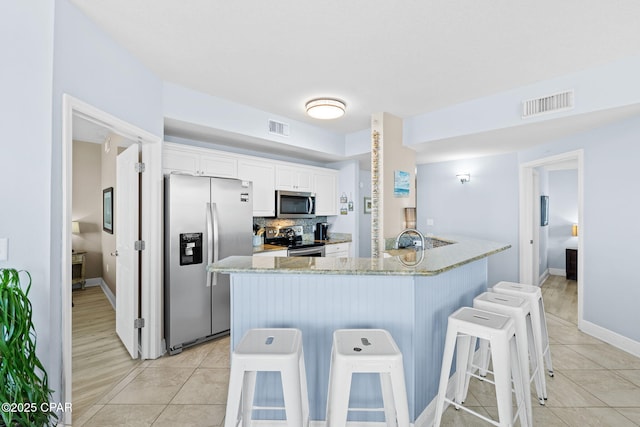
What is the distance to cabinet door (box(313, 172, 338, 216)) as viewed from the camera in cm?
497

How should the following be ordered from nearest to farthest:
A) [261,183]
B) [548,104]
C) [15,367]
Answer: [15,367] < [548,104] < [261,183]

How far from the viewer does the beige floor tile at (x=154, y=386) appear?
2.21 metres

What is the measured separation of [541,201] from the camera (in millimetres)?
5414

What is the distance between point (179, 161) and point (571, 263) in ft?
22.3

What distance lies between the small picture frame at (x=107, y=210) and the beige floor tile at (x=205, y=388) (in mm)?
3128

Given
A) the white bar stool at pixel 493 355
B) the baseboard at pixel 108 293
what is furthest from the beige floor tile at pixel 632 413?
the baseboard at pixel 108 293

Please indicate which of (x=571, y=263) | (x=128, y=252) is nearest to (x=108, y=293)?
(x=128, y=252)

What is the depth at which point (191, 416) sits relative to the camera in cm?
203

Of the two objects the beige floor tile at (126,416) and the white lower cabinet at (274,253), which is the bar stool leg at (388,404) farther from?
the white lower cabinet at (274,253)

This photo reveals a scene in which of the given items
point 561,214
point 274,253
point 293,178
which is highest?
point 293,178

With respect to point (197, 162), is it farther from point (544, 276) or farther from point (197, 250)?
point (544, 276)

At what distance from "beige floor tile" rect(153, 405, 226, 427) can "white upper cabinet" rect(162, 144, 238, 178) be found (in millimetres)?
2225

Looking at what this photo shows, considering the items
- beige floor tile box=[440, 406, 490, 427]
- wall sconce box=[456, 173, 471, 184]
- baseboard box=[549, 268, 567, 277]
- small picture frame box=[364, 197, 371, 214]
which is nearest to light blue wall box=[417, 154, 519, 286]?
wall sconce box=[456, 173, 471, 184]

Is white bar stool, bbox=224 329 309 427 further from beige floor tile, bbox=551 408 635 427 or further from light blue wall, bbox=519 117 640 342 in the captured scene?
light blue wall, bbox=519 117 640 342
